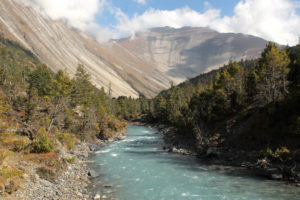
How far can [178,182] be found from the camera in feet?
88.0

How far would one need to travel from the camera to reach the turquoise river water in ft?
73.7

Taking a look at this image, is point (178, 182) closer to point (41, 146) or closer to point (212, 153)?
point (212, 153)

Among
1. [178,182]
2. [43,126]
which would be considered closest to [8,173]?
[178,182]

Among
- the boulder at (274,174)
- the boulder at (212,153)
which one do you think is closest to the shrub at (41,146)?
the boulder at (212,153)

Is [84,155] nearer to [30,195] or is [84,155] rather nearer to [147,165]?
[147,165]

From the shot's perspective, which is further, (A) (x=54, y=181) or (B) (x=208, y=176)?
(B) (x=208, y=176)

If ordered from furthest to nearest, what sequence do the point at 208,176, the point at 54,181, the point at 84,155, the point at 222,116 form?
1. the point at 222,116
2. the point at 84,155
3. the point at 208,176
4. the point at 54,181

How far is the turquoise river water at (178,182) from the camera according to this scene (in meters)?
22.5

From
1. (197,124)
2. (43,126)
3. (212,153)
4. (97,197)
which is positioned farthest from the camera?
(197,124)

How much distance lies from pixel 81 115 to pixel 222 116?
37754 mm

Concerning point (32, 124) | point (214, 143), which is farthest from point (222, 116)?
point (32, 124)

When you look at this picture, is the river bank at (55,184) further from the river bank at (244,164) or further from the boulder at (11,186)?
the river bank at (244,164)

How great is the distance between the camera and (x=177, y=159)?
38062 mm

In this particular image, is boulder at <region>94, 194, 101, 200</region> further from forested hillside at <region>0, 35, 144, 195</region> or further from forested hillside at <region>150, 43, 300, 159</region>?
forested hillside at <region>150, 43, 300, 159</region>
